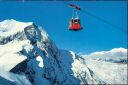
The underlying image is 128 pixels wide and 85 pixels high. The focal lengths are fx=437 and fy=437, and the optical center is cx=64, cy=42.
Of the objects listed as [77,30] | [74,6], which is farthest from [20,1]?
[77,30]

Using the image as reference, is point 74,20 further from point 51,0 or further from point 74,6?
point 51,0

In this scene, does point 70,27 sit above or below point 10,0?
below

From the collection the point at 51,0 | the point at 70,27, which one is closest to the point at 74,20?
the point at 70,27

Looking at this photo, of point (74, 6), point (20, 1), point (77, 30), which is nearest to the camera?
point (20, 1)

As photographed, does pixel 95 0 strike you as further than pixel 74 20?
No

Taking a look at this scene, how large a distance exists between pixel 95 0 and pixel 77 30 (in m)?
10.4

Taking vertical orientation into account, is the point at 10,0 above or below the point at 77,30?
above

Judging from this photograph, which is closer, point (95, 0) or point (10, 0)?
point (95, 0)

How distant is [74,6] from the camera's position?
36.2m

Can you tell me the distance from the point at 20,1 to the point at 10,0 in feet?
13.0

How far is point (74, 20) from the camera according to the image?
153 feet

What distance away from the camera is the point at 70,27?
45.0 metres

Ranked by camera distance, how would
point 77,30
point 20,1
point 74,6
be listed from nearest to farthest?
point 20,1 < point 74,6 < point 77,30

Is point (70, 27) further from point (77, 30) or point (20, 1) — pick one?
point (20, 1)
